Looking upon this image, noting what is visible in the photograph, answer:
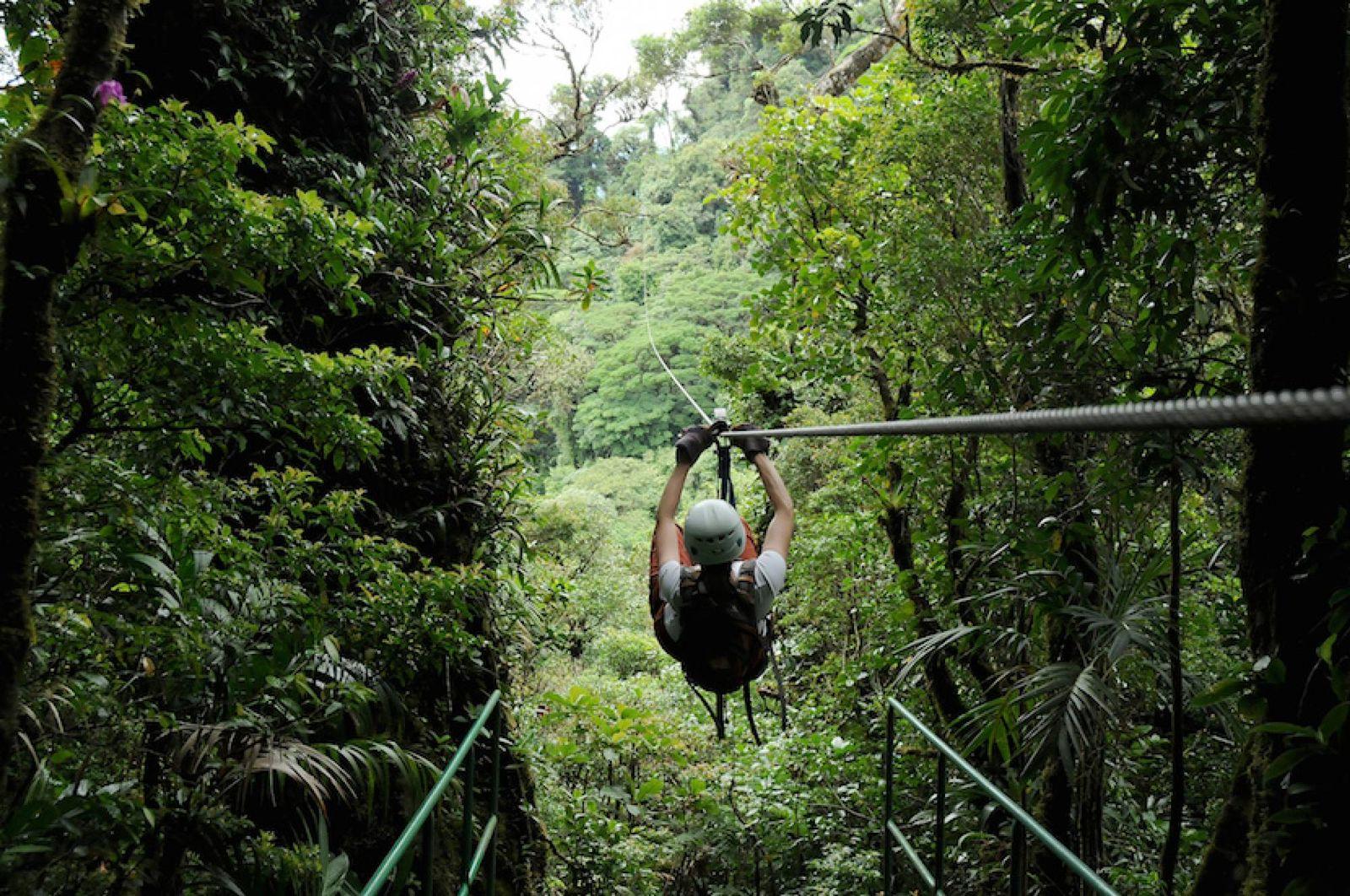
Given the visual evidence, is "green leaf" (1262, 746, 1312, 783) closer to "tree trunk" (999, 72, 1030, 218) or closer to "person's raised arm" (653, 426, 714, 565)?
"person's raised arm" (653, 426, 714, 565)

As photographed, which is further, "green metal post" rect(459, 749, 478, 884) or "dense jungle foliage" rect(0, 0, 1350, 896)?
"green metal post" rect(459, 749, 478, 884)

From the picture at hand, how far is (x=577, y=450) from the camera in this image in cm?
2470

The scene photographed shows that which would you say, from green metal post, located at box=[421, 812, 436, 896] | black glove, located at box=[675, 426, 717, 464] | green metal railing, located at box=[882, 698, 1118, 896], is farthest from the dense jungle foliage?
black glove, located at box=[675, 426, 717, 464]

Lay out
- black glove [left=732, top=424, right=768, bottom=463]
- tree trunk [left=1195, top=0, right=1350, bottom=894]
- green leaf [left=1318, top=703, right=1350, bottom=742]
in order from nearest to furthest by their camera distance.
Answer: green leaf [left=1318, top=703, right=1350, bottom=742], tree trunk [left=1195, top=0, right=1350, bottom=894], black glove [left=732, top=424, right=768, bottom=463]

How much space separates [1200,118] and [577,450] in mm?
22890

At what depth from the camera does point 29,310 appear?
1229 mm

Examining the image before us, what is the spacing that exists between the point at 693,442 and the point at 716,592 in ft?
2.10

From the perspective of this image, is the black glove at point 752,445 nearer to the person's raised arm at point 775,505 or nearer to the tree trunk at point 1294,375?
the person's raised arm at point 775,505

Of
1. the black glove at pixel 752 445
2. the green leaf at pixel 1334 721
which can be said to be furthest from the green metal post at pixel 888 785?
the green leaf at pixel 1334 721

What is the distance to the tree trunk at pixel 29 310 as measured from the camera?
1.20 m

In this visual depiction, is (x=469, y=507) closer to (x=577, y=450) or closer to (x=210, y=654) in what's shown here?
(x=210, y=654)

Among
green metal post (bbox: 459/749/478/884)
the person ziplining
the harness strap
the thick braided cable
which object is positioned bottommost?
green metal post (bbox: 459/749/478/884)

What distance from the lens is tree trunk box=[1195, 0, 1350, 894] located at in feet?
4.83

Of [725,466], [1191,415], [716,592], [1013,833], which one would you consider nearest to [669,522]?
[725,466]
